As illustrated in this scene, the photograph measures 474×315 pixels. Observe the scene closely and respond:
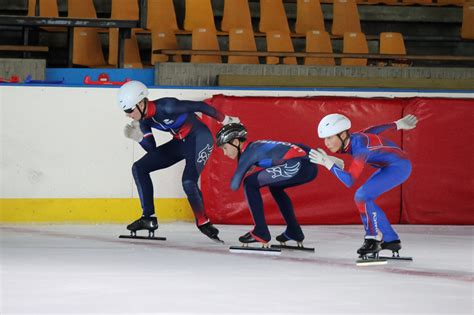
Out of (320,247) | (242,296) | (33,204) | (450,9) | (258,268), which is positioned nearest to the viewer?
(242,296)

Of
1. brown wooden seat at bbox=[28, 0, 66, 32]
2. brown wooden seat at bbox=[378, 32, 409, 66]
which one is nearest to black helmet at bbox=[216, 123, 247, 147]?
brown wooden seat at bbox=[28, 0, 66, 32]

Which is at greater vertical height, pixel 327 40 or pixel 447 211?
pixel 327 40

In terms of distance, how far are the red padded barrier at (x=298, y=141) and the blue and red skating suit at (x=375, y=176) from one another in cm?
314

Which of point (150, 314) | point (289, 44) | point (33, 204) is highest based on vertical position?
point (289, 44)

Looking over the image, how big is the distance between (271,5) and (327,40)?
107 cm

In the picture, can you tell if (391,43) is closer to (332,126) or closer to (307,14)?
(307,14)

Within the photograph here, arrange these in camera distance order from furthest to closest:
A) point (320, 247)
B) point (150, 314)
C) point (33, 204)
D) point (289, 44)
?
point (289, 44)
point (33, 204)
point (320, 247)
point (150, 314)

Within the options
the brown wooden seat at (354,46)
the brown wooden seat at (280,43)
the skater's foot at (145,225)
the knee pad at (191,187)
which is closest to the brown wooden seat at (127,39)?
the brown wooden seat at (280,43)

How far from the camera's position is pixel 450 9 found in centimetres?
1652

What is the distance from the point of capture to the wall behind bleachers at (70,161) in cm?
1175

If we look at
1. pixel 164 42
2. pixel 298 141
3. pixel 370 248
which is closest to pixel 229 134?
pixel 370 248

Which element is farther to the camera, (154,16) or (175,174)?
(154,16)

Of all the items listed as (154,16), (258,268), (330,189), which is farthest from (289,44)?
(258,268)

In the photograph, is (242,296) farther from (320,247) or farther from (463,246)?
(463,246)
